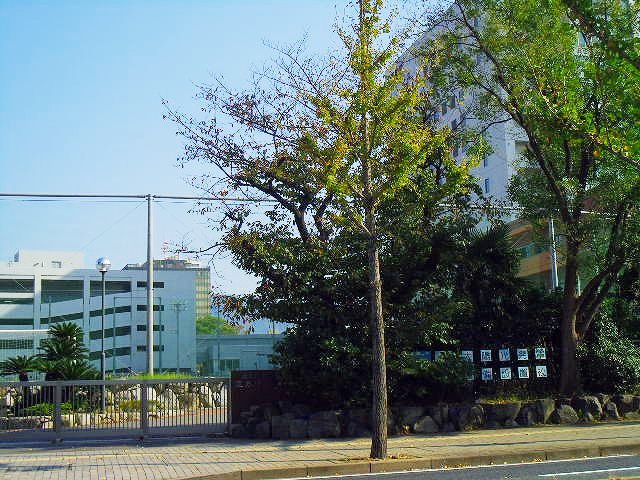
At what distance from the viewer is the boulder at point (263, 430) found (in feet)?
59.6

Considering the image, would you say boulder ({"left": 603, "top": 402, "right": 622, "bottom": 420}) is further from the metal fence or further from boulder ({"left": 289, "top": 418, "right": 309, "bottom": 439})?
the metal fence

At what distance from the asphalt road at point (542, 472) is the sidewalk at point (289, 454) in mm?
487

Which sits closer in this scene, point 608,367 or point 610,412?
point 610,412

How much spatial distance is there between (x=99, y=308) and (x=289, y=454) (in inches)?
2614

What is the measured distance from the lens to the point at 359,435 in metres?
18.0

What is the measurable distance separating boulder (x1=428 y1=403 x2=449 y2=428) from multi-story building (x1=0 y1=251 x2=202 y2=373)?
56.5m

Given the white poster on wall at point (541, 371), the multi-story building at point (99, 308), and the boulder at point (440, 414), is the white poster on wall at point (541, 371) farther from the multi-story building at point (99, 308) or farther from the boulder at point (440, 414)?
the multi-story building at point (99, 308)

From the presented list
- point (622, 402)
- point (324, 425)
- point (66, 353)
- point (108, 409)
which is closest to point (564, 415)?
point (622, 402)

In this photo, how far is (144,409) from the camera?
1802cm

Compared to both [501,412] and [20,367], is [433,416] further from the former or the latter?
[20,367]

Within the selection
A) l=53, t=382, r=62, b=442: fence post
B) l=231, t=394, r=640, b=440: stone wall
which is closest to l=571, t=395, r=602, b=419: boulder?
l=231, t=394, r=640, b=440: stone wall

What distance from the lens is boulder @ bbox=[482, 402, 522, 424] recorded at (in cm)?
1941

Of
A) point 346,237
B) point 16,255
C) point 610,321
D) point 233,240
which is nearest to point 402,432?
point 346,237

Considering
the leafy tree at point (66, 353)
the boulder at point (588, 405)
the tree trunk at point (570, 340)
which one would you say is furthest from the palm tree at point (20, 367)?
the boulder at point (588, 405)
